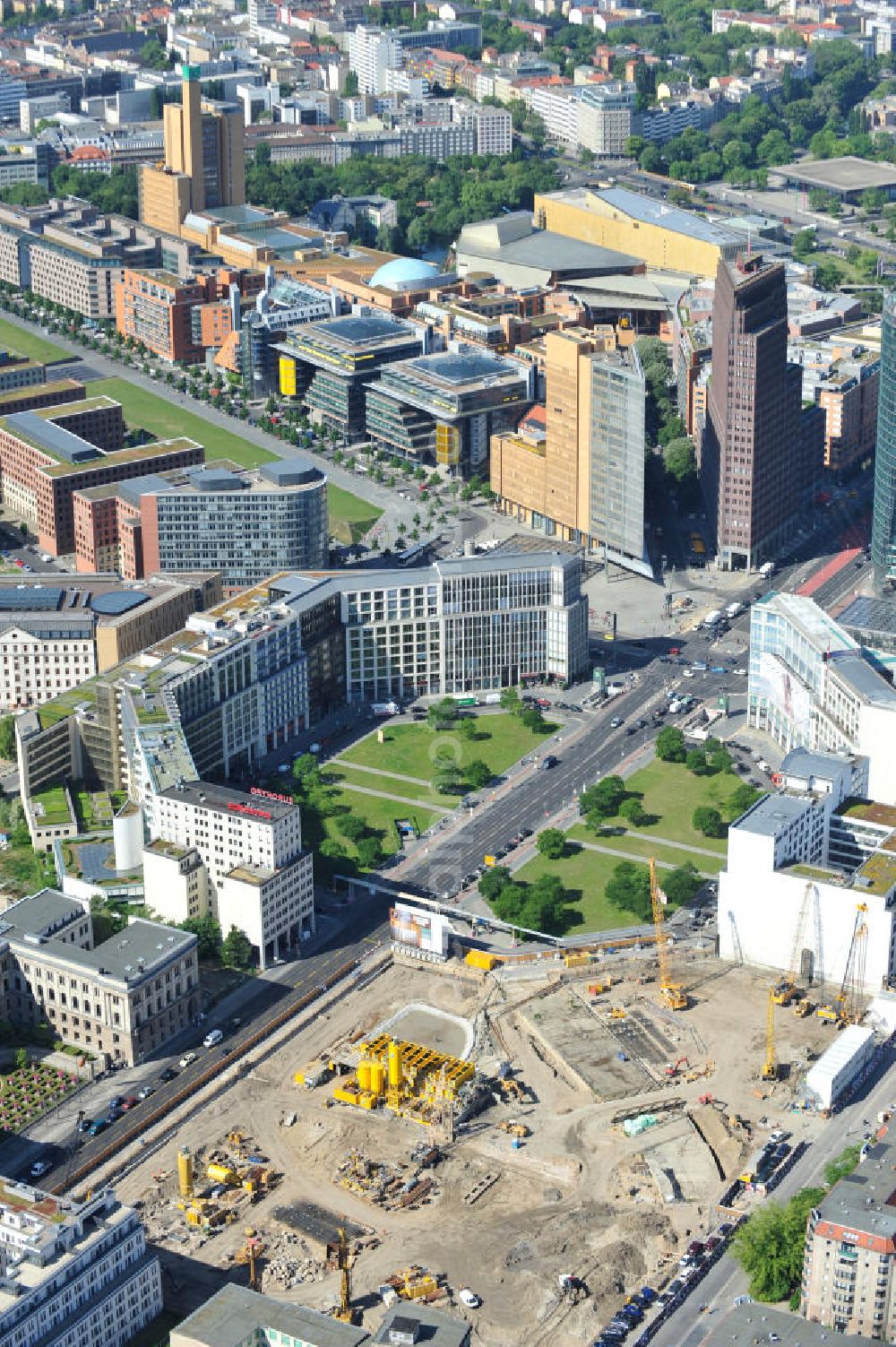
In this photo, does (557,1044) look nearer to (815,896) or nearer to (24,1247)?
(815,896)

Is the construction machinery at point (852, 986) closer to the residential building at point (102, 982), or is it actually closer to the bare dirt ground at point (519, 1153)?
the bare dirt ground at point (519, 1153)

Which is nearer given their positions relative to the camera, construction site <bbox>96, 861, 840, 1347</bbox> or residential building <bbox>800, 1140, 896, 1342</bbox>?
residential building <bbox>800, 1140, 896, 1342</bbox>

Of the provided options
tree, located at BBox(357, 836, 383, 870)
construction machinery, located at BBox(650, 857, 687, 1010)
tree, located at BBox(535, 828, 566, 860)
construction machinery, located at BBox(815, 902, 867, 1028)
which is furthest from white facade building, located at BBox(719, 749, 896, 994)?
tree, located at BBox(357, 836, 383, 870)

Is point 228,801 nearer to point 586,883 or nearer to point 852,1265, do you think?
point 586,883

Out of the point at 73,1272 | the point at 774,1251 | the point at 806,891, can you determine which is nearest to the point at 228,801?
the point at 806,891

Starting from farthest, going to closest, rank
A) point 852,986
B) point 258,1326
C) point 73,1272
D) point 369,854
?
point 369,854, point 852,986, point 73,1272, point 258,1326

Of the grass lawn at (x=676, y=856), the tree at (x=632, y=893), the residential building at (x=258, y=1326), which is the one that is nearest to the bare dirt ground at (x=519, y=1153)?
the tree at (x=632, y=893)

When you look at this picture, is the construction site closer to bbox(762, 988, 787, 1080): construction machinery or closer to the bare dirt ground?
the bare dirt ground
